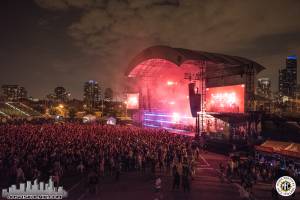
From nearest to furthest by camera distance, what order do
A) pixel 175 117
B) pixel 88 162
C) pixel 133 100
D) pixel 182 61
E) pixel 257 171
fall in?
pixel 88 162, pixel 257 171, pixel 182 61, pixel 175 117, pixel 133 100

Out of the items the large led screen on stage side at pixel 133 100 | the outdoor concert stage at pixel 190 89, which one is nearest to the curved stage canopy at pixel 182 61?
the outdoor concert stage at pixel 190 89

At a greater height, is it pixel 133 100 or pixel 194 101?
pixel 133 100

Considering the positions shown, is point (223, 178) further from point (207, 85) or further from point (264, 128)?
point (207, 85)

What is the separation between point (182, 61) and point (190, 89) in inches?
192

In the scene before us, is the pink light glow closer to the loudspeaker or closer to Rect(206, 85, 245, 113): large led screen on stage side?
Rect(206, 85, 245, 113): large led screen on stage side

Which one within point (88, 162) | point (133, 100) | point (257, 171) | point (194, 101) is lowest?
point (257, 171)

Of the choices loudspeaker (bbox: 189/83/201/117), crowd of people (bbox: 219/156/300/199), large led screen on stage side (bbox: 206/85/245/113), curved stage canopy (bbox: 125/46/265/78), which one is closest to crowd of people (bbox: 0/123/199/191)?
crowd of people (bbox: 219/156/300/199)

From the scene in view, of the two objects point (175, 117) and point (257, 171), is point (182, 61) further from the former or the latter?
point (257, 171)

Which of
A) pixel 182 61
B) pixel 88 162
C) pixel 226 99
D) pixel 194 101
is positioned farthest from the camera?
pixel 182 61

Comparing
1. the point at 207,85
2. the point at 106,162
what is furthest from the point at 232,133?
the point at 106,162

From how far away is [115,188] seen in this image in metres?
13.4

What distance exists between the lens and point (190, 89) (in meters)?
29.5

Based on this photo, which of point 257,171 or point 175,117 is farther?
point 175,117

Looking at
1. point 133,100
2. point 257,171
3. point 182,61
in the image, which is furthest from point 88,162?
point 133,100
